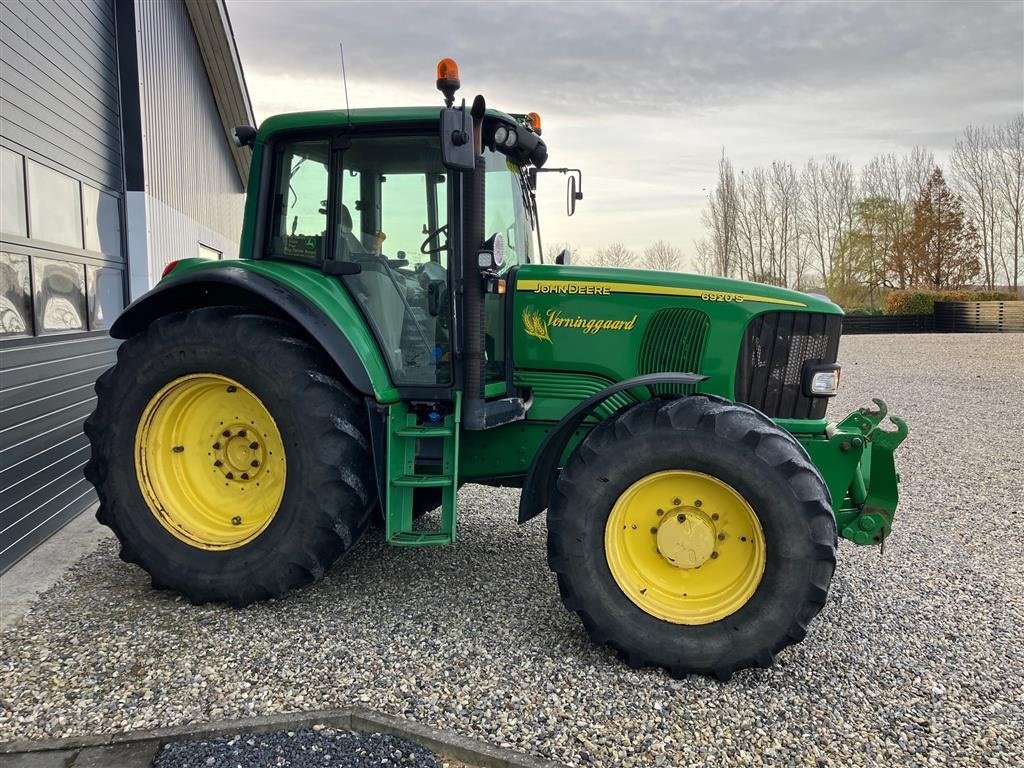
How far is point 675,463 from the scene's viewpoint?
328 cm

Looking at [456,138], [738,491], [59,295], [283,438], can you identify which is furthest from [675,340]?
[59,295]

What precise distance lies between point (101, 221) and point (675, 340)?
17.8 ft

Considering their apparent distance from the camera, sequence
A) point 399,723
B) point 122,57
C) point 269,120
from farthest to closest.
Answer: point 122,57
point 269,120
point 399,723

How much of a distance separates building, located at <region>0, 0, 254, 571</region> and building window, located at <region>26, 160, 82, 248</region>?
0.01 metres

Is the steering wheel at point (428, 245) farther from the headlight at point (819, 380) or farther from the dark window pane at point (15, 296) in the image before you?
the dark window pane at point (15, 296)

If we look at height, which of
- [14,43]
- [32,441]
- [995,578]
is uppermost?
[14,43]

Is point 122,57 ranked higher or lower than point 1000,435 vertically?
higher

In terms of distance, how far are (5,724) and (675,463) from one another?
2.71 meters

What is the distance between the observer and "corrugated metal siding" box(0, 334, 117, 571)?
4547 millimetres

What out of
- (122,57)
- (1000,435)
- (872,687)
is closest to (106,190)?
(122,57)

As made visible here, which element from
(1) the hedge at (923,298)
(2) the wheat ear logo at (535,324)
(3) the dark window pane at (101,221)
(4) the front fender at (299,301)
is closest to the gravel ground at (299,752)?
(4) the front fender at (299,301)

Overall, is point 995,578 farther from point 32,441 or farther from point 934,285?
point 934,285

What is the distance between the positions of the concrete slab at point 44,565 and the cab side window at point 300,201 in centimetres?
215

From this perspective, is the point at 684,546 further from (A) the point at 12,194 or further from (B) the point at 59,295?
(B) the point at 59,295
